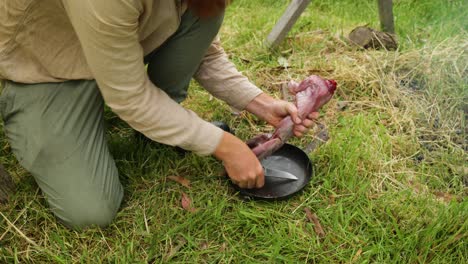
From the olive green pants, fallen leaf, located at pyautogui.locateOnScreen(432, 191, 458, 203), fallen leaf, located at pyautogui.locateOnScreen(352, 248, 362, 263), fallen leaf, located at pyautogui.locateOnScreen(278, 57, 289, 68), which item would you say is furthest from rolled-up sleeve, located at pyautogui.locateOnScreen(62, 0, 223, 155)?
fallen leaf, located at pyautogui.locateOnScreen(278, 57, 289, 68)

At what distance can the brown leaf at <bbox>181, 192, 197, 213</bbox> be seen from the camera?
190 centimetres

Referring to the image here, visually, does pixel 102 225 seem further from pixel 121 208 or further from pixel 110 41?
pixel 110 41

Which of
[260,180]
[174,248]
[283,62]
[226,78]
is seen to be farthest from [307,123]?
[283,62]

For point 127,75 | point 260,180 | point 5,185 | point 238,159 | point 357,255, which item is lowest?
point 5,185

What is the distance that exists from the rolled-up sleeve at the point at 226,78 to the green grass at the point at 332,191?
28 cm

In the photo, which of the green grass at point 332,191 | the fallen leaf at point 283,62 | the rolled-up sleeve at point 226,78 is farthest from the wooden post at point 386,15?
the rolled-up sleeve at point 226,78

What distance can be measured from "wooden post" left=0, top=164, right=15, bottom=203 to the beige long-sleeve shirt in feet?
1.27

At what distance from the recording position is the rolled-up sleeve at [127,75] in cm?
133

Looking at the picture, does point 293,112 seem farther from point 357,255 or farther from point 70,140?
point 70,140

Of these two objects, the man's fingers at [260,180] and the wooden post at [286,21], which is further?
the wooden post at [286,21]

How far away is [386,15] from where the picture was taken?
10.3ft

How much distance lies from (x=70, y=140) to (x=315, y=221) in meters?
0.98

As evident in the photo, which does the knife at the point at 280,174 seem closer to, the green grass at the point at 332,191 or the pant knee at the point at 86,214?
the green grass at the point at 332,191

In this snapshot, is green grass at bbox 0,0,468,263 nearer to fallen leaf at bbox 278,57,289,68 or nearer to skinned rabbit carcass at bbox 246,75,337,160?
fallen leaf at bbox 278,57,289,68
